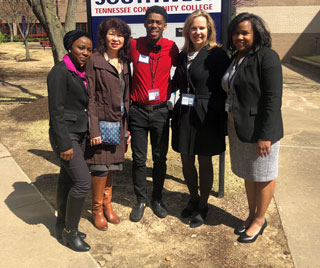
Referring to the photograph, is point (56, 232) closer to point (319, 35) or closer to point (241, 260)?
point (241, 260)

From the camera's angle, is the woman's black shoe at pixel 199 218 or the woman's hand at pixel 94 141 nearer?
the woman's hand at pixel 94 141

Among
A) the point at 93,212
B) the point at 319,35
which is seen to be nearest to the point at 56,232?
the point at 93,212

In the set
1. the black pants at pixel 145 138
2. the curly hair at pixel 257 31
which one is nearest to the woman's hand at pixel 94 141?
the black pants at pixel 145 138

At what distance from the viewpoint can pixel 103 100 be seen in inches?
117

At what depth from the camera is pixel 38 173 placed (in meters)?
4.58

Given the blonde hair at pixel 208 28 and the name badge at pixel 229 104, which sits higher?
the blonde hair at pixel 208 28

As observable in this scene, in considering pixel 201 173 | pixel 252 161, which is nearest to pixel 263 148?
pixel 252 161

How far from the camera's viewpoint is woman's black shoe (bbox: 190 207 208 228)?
10.9ft

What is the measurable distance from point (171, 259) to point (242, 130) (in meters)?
1.18

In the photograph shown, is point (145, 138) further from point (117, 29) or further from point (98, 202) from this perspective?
point (117, 29)

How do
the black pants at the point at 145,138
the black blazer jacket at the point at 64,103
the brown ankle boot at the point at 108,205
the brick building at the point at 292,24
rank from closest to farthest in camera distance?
the black blazer jacket at the point at 64,103
the black pants at the point at 145,138
the brown ankle boot at the point at 108,205
the brick building at the point at 292,24

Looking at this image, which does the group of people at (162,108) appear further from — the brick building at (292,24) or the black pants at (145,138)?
the brick building at (292,24)

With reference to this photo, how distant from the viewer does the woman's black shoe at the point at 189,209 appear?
3.50 meters

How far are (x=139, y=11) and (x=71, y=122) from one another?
206 centimetres
